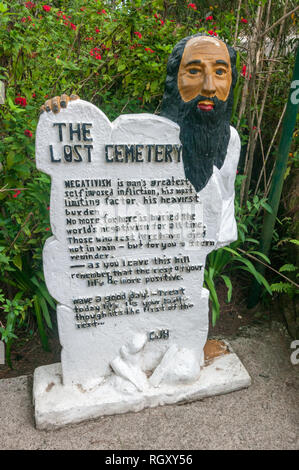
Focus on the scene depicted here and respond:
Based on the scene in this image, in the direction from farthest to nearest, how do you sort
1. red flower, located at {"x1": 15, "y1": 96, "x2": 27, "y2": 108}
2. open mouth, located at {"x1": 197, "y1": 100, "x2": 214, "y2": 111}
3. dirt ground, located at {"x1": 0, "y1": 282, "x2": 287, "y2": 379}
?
1. dirt ground, located at {"x1": 0, "y1": 282, "x2": 287, "y2": 379}
2. red flower, located at {"x1": 15, "y1": 96, "x2": 27, "y2": 108}
3. open mouth, located at {"x1": 197, "y1": 100, "x2": 214, "y2": 111}

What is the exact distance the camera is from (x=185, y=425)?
2121mm

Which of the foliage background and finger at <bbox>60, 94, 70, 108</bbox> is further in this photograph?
the foliage background

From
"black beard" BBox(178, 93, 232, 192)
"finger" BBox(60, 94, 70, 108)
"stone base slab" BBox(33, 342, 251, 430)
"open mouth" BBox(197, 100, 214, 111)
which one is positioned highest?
"finger" BBox(60, 94, 70, 108)

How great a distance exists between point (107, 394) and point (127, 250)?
2.78ft

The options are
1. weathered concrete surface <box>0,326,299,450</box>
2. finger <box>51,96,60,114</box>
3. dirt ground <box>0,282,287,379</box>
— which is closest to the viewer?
finger <box>51,96,60,114</box>

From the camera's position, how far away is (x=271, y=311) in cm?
306

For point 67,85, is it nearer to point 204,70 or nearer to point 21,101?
point 21,101

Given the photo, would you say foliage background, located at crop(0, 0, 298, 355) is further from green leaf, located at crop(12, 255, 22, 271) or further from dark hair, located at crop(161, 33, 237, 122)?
dark hair, located at crop(161, 33, 237, 122)

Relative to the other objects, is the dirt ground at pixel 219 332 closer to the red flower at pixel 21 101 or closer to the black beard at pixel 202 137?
the black beard at pixel 202 137

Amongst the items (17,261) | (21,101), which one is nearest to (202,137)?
(21,101)

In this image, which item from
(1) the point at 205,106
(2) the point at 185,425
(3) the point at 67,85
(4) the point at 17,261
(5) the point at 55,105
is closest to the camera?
(5) the point at 55,105

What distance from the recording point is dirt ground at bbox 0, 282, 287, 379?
2.63m

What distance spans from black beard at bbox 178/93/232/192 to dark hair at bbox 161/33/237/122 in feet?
0.17

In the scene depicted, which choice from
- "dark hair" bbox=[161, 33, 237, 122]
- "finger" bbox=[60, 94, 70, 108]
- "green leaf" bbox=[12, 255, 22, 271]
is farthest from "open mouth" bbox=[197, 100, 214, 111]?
"green leaf" bbox=[12, 255, 22, 271]
